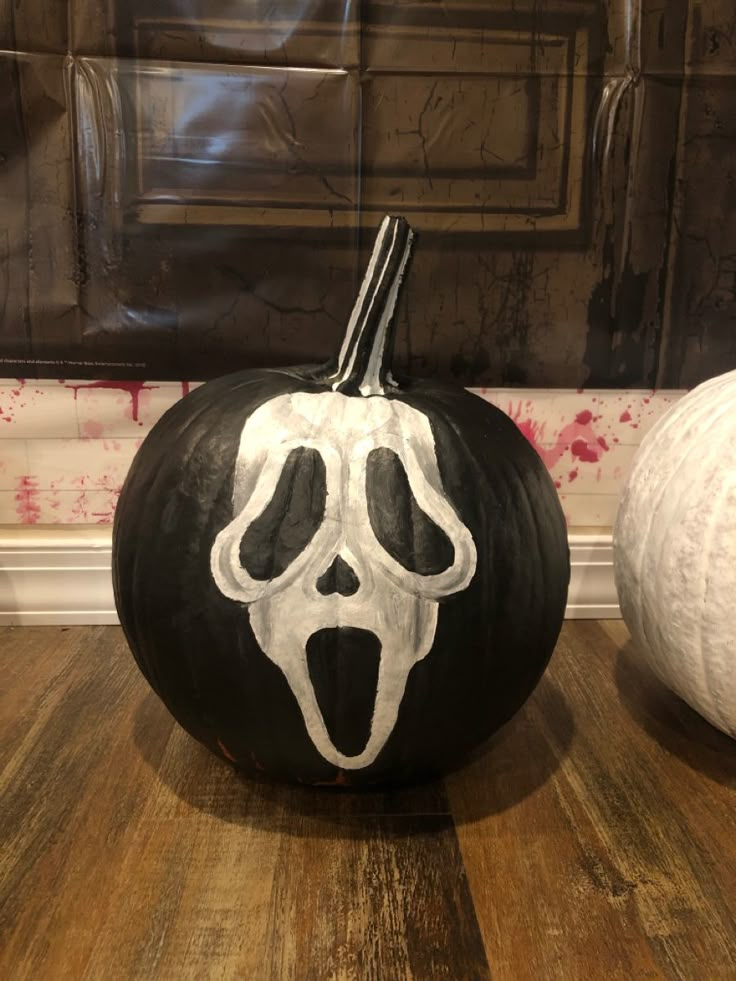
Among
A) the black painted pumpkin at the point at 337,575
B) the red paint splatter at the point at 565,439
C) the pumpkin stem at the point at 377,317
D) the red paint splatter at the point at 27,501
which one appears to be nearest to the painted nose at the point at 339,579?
the black painted pumpkin at the point at 337,575

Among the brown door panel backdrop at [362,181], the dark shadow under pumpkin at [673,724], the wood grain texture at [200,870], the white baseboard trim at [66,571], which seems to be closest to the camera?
the wood grain texture at [200,870]

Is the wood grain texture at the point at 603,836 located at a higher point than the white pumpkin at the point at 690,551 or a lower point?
lower

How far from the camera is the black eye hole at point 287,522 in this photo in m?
0.75

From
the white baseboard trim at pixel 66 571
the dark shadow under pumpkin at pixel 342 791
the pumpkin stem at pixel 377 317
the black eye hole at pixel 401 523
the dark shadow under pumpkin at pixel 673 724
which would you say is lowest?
the dark shadow under pumpkin at pixel 673 724

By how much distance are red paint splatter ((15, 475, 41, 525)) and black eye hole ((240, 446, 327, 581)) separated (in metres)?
0.68

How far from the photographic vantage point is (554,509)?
88cm

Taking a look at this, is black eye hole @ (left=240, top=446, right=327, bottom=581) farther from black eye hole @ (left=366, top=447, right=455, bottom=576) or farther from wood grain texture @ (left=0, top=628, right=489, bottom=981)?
wood grain texture @ (left=0, top=628, right=489, bottom=981)

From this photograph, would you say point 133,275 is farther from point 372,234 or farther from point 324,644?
point 324,644

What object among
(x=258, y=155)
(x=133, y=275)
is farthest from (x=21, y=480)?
(x=258, y=155)

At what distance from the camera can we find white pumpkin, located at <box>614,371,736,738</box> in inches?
34.4

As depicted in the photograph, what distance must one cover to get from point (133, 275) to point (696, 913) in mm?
1059

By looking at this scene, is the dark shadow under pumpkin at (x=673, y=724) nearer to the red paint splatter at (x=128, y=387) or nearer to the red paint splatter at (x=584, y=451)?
the red paint splatter at (x=584, y=451)

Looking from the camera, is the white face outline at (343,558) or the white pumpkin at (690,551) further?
the white pumpkin at (690,551)

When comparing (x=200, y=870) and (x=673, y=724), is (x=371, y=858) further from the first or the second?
(x=673, y=724)
